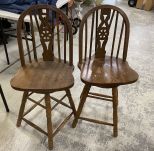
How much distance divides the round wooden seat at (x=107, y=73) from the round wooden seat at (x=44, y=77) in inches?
5.3

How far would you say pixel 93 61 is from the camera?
1.83m

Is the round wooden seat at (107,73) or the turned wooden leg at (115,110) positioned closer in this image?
the round wooden seat at (107,73)

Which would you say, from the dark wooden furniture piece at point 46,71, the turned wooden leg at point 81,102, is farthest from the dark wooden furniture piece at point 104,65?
the dark wooden furniture piece at point 46,71

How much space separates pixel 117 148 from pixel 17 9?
185cm

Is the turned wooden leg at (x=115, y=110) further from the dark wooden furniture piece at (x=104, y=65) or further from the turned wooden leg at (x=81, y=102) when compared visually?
the turned wooden leg at (x=81, y=102)

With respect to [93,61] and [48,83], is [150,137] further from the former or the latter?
[48,83]

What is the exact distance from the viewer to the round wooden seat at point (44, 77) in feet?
4.78

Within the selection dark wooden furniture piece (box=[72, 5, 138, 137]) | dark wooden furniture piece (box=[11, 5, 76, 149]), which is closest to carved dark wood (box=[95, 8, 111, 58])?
dark wooden furniture piece (box=[72, 5, 138, 137])

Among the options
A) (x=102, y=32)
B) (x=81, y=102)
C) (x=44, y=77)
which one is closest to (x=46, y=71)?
(x=44, y=77)

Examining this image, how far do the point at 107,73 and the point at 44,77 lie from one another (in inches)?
18.8

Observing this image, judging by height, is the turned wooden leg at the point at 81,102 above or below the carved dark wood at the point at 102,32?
below

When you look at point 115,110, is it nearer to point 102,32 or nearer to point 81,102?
point 81,102

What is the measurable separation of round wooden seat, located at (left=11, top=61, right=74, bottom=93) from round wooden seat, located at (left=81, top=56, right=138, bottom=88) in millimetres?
135

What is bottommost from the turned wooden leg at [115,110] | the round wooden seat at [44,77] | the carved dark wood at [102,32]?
the turned wooden leg at [115,110]
